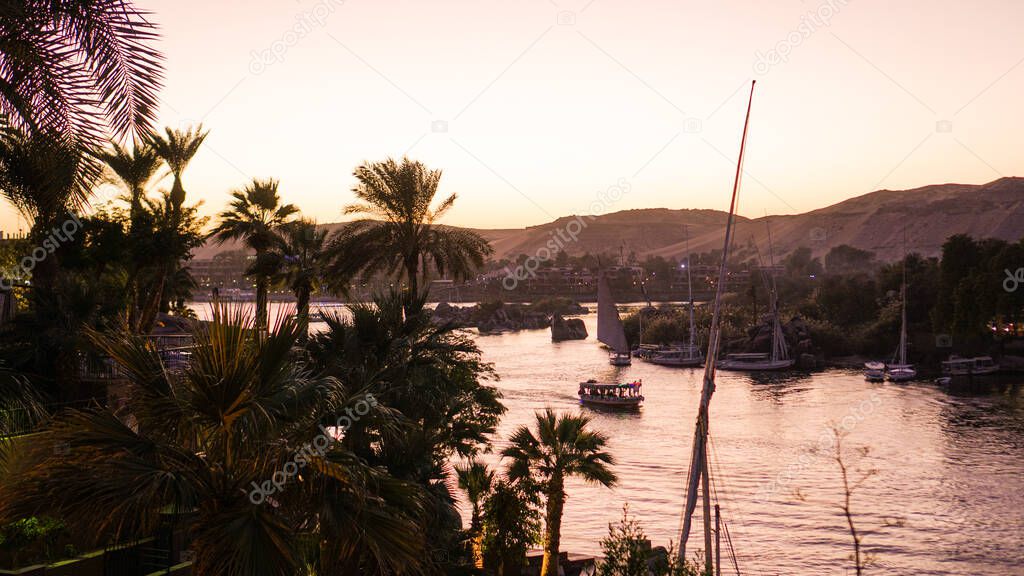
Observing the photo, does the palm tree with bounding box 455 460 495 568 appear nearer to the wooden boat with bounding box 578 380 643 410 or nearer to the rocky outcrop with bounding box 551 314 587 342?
the wooden boat with bounding box 578 380 643 410

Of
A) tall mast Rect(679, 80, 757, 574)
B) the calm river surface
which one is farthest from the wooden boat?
tall mast Rect(679, 80, 757, 574)

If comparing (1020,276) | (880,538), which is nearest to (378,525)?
(880,538)

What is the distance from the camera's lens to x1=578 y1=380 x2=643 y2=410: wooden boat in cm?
5684

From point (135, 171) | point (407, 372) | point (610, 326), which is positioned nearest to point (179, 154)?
point (135, 171)

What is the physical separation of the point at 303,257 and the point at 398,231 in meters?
3.26

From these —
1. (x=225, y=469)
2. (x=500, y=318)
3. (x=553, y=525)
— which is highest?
(x=500, y=318)

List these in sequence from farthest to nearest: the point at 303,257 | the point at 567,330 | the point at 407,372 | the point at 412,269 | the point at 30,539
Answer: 1. the point at 567,330
2. the point at 303,257
3. the point at 412,269
4. the point at 407,372
5. the point at 30,539

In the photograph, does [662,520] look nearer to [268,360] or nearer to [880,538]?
[880,538]

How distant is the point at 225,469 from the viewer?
6805 millimetres

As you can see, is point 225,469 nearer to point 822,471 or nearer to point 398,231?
point 398,231

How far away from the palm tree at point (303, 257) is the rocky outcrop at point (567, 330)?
289 feet

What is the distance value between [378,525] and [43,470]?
2.69 meters

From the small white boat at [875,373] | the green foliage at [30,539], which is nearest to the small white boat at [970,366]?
the small white boat at [875,373]

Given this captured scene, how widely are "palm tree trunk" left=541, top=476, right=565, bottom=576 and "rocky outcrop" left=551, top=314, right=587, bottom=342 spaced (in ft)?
311
